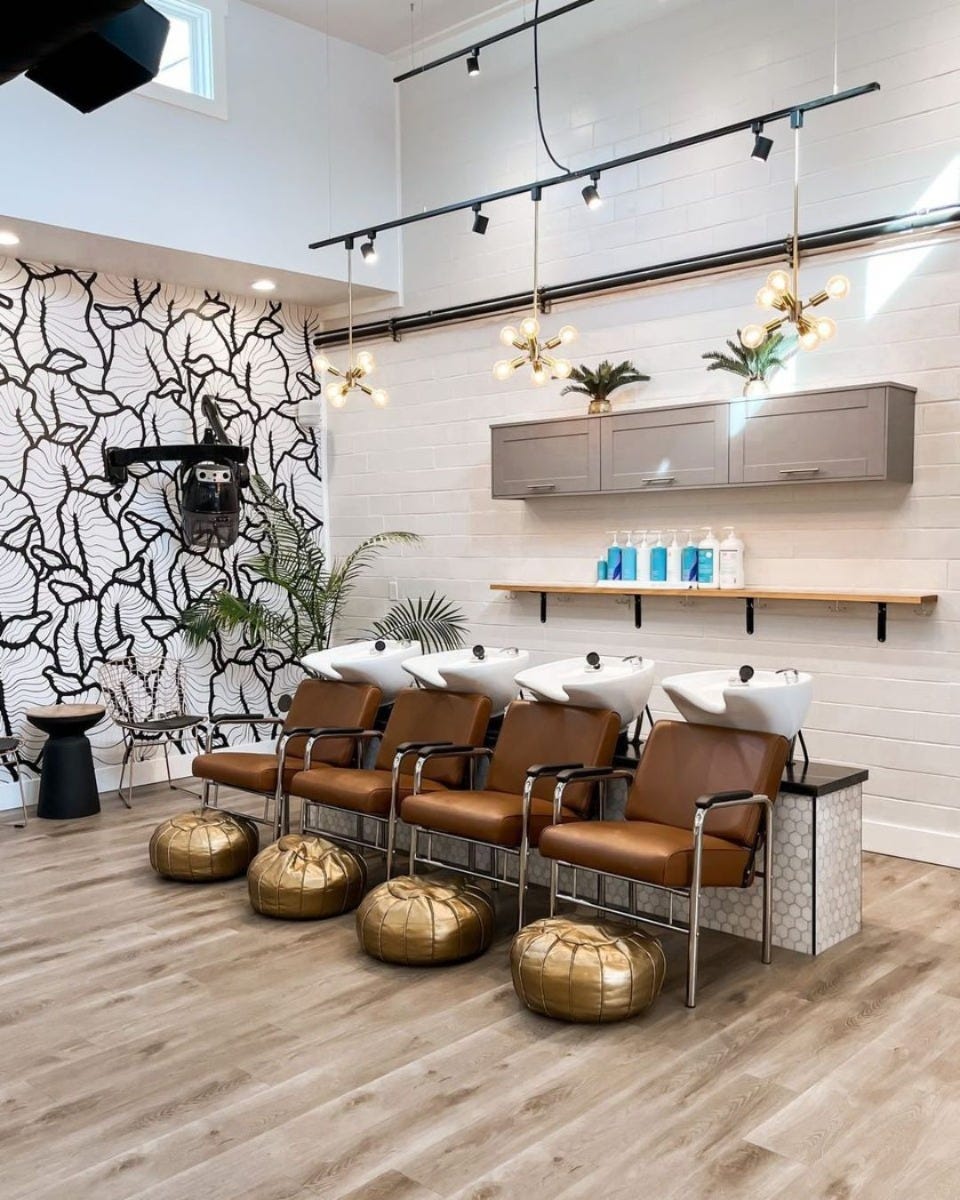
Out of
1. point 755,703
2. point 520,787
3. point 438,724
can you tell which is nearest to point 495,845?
A: point 520,787

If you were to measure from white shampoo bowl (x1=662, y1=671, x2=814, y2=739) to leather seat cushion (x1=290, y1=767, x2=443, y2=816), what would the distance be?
4.07 feet

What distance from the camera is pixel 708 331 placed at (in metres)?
5.93

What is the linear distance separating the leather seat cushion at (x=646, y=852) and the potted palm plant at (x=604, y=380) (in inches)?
113

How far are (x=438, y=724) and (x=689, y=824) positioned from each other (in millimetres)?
1412

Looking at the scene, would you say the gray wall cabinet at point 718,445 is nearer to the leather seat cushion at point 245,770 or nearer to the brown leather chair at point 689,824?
the brown leather chair at point 689,824

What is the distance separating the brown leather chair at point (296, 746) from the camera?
5.14m

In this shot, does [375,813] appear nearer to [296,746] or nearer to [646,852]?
[296,746]

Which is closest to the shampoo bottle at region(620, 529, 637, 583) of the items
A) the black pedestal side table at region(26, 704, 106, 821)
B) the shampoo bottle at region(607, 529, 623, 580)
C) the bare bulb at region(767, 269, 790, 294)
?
the shampoo bottle at region(607, 529, 623, 580)

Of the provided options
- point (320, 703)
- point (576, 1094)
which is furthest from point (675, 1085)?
point (320, 703)

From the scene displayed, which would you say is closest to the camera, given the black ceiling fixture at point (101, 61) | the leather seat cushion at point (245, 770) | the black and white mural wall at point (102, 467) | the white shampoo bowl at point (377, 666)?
the black ceiling fixture at point (101, 61)

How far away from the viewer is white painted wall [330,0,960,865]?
17.0 feet

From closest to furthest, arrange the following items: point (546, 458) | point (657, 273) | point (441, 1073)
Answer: point (441, 1073) < point (657, 273) < point (546, 458)

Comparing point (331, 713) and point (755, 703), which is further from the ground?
point (755, 703)

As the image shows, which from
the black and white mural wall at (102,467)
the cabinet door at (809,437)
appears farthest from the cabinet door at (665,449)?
the black and white mural wall at (102,467)
